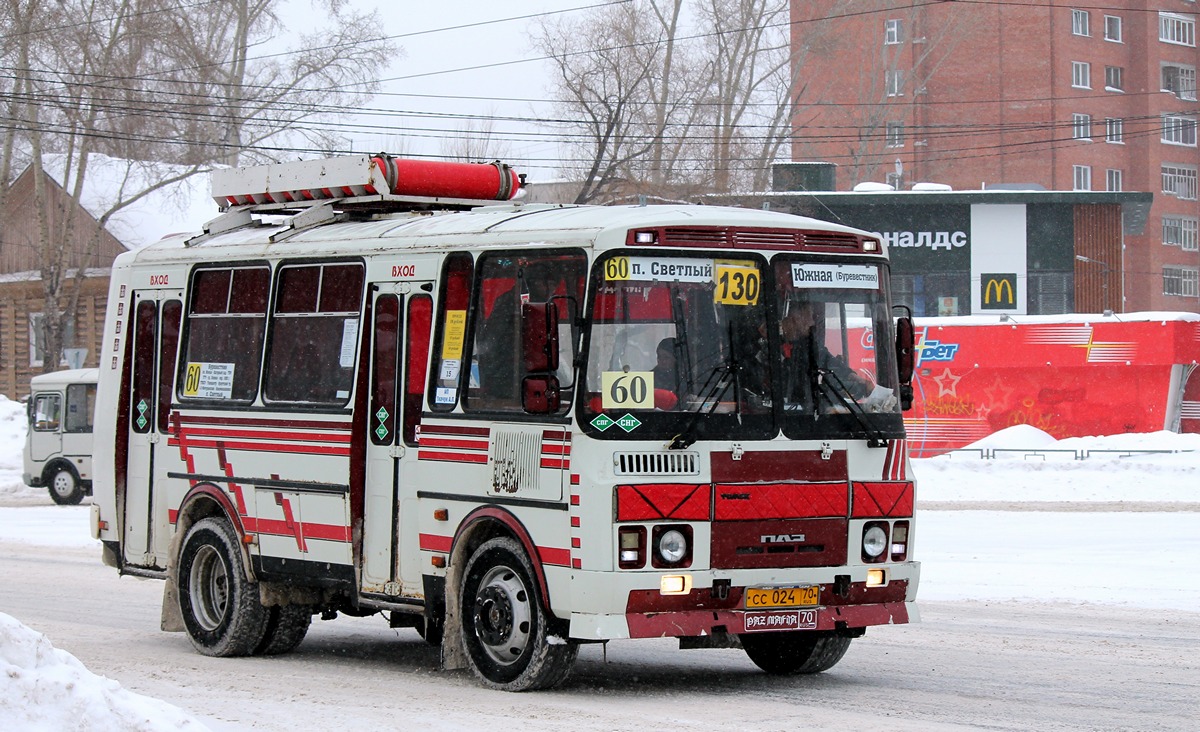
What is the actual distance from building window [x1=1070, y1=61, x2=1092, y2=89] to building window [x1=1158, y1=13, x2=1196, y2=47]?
203 inches

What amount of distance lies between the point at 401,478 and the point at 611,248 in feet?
7.52

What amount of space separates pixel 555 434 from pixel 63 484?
25680mm

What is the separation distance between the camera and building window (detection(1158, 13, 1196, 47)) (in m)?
87.3

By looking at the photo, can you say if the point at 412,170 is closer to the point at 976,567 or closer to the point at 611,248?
the point at 611,248

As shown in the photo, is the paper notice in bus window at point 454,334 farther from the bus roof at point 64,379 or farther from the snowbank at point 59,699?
the bus roof at point 64,379

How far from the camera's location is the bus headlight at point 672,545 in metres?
9.52

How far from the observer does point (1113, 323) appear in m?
35.5

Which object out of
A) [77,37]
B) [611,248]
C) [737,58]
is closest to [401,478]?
[611,248]

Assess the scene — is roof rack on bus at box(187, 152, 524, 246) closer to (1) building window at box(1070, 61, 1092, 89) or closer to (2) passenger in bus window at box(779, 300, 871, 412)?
(2) passenger in bus window at box(779, 300, 871, 412)

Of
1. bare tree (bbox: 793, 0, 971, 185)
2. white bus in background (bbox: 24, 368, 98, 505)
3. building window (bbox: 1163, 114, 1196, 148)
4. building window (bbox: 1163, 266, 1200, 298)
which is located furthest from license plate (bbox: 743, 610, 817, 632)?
building window (bbox: 1163, 114, 1196, 148)

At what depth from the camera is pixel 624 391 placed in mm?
9547

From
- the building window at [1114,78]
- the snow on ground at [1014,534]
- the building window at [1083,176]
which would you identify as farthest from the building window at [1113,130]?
the snow on ground at [1014,534]

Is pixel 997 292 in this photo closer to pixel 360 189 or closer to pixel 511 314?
pixel 360 189

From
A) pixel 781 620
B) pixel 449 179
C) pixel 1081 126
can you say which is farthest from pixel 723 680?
pixel 1081 126
